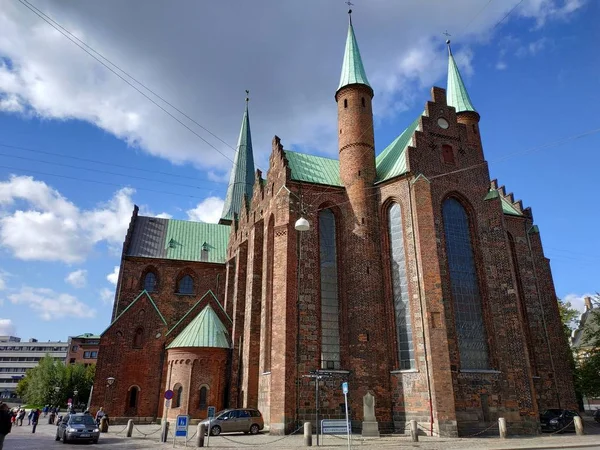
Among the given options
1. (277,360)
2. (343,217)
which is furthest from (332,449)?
(343,217)

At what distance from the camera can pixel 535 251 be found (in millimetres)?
36719

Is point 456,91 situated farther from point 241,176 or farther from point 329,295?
point 241,176

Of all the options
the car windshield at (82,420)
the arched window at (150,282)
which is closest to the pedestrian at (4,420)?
the car windshield at (82,420)

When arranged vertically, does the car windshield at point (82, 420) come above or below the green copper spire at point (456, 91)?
below

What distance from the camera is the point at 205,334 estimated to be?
33375 mm

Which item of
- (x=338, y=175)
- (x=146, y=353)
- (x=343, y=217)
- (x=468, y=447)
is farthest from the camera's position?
(x=146, y=353)

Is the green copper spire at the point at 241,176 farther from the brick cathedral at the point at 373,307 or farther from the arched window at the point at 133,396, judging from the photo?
the arched window at the point at 133,396

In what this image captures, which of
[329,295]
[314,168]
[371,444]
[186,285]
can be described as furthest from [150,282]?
[371,444]

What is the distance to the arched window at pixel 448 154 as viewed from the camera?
2937 centimetres

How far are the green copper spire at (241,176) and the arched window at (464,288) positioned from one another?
105 ft

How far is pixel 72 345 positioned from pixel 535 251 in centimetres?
10357

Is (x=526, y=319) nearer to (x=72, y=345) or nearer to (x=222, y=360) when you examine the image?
(x=222, y=360)

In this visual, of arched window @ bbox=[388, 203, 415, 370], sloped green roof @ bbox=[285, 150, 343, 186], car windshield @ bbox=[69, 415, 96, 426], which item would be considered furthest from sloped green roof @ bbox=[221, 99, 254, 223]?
car windshield @ bbox=[69, 415, 96, 426]

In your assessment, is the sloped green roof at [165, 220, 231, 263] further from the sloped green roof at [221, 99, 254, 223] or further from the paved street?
the paved street
